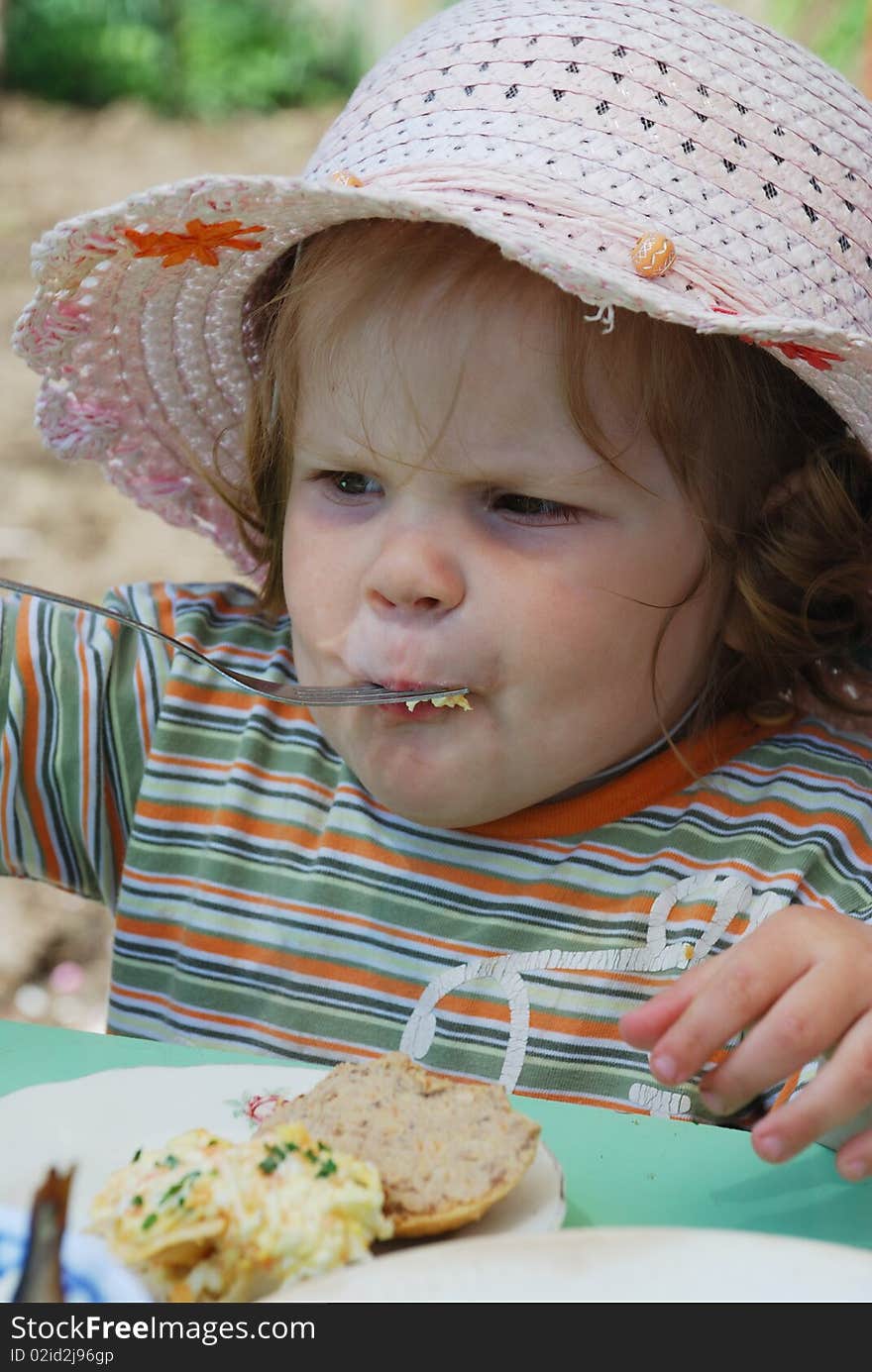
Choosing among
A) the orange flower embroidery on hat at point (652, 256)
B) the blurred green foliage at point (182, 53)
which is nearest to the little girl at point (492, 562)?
the orange flower embroidery on hat at point (652, 256)

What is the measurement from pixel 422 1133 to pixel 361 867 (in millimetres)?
473

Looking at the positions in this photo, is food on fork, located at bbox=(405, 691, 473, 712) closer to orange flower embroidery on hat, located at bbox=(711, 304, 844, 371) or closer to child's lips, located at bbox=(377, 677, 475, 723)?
child's lips, located at bbox=(377, 677, 475, 723)

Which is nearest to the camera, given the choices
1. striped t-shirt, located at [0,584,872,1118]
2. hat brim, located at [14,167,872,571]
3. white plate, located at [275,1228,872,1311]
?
white plate, located at [275,1228,872,1311]

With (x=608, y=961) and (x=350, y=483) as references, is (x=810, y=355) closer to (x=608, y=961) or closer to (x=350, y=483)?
(x=350, y=483)

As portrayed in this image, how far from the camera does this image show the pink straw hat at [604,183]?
83cm

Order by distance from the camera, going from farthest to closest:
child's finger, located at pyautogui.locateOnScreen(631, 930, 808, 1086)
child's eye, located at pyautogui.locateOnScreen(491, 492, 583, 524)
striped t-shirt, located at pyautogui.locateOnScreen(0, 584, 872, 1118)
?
striped t-shirt, located at pyautogui.locateOnScreen(0, 584, 872, 1118) → child's eye, located at pyautogui.locateOnScreen(491, 492, 583, 524) → child's finger, located at pyautogui.locateOnScreen(631, 930, 808, 1086)

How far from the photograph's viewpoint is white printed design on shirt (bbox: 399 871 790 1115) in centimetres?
100

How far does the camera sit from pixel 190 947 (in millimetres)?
1086

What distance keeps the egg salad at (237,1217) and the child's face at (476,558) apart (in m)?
0.40

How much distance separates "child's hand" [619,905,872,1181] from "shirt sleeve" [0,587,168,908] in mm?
590

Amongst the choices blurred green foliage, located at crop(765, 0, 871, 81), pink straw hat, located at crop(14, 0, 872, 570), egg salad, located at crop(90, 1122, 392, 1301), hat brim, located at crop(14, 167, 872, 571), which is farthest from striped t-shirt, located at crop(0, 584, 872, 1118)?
blurred green foliage, located at crop(765, 0, 871, 81)

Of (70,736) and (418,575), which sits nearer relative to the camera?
(418,575)

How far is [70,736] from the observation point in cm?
111

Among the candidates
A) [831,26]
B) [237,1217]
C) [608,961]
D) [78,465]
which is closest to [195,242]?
[608,961]
